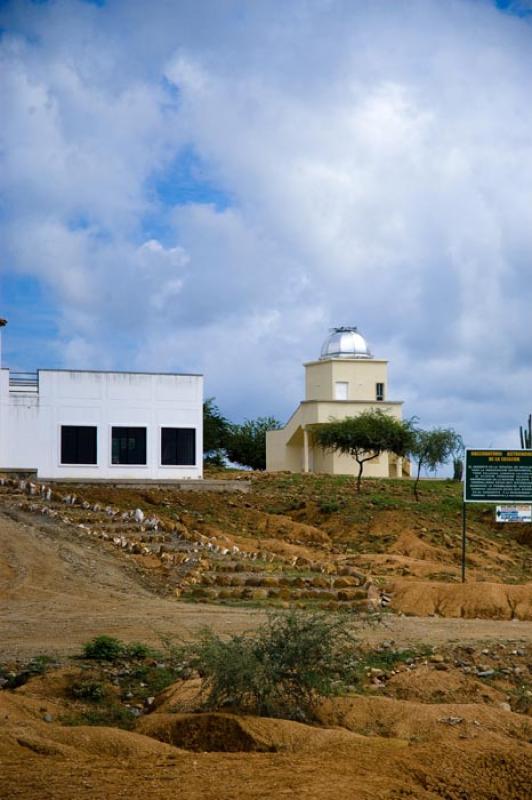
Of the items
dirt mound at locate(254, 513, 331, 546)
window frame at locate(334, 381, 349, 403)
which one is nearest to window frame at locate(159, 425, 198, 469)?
dirt mound at locate(254, 513, 331, 546)

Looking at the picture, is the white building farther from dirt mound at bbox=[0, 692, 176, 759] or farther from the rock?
dirt mound at bbox=[0, 692, 176, 759]

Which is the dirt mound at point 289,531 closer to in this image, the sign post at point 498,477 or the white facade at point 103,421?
the white facade at point 103,421

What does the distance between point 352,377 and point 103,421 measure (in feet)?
91.0

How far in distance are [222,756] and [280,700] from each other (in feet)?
9.12

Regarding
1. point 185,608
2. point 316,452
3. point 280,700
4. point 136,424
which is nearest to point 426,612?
point 185,608

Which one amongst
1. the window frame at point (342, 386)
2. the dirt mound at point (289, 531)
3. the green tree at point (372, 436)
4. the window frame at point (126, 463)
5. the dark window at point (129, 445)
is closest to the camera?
the dirt mound at point (289, 531)

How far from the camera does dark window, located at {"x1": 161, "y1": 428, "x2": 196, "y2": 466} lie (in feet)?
151

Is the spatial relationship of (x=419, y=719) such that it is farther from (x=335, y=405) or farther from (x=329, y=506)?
(x=335, y=405)

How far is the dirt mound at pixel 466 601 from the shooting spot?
24672 millimetres

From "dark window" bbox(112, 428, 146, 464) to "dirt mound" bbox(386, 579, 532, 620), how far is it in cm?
2088

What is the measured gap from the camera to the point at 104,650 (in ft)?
58.4

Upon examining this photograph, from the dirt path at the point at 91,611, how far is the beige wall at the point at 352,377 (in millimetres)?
40089

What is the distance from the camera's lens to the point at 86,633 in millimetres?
20453

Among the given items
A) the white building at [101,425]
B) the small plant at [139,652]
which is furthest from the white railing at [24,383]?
the small plant at [139,652]
